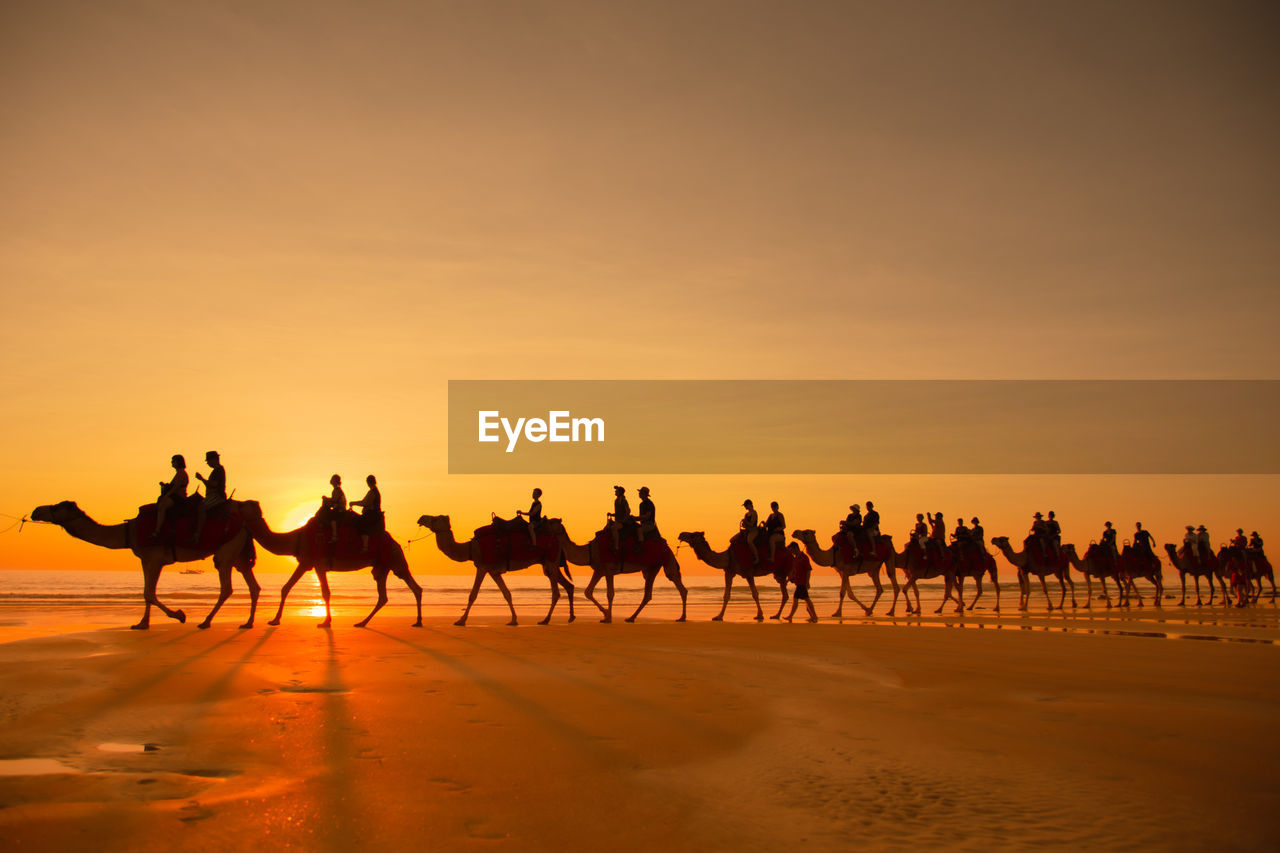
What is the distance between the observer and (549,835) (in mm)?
5023

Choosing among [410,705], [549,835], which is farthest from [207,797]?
[410,705]

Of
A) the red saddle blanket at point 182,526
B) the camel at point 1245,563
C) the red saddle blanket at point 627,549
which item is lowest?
the camel at point 1245,563

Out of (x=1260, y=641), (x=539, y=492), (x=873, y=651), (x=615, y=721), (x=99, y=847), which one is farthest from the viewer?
(x=539, y=492)

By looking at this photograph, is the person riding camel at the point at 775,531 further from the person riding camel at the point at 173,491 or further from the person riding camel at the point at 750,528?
the person riding camel at the point at 173,491

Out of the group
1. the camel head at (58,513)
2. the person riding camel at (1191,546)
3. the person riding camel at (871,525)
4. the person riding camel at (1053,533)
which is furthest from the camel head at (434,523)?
the person riding camel at (1191,546)

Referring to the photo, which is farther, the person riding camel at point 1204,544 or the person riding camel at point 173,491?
the person riding camel at point 1204,544

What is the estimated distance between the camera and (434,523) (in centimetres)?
2098

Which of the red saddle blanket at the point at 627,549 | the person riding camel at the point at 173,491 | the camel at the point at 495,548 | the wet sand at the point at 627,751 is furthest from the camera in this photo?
the red saddle blanket at the point at 627,549

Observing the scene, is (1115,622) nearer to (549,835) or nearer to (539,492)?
(539,492)

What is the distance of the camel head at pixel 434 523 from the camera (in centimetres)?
2092

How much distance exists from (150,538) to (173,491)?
3.04ft

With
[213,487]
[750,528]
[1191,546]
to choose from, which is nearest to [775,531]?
[750,528]

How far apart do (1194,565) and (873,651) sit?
28.0 metres

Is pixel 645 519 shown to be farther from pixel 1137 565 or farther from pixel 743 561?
pixel 1137 565
